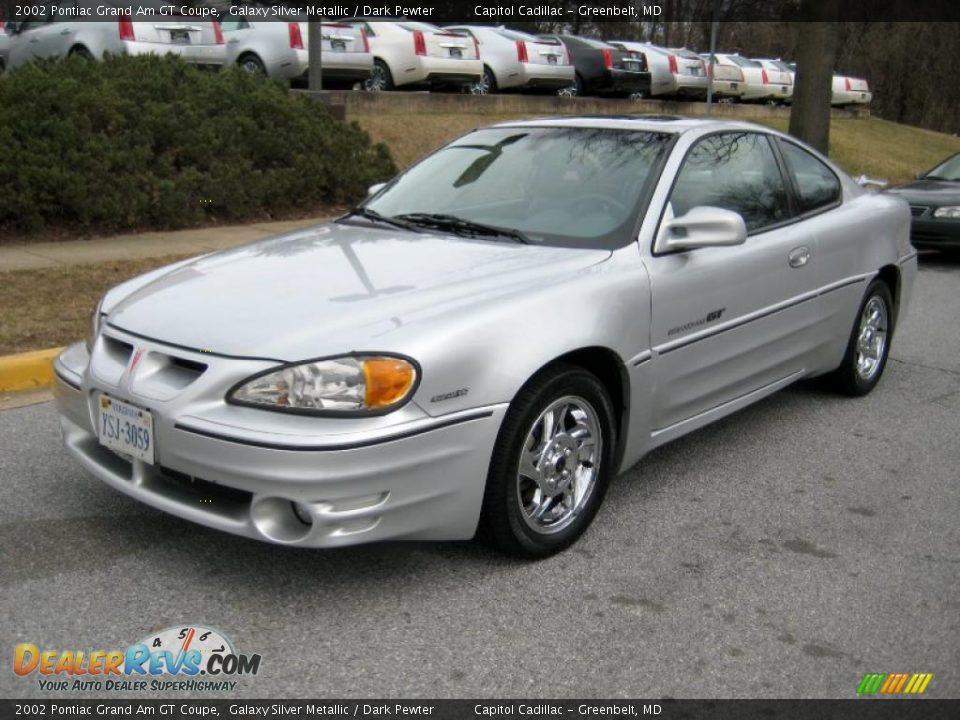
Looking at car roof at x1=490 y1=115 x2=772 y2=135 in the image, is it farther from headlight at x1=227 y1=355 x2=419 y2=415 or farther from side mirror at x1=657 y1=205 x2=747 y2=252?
headlight at x1=227 y1=355 x2=419 y2=415

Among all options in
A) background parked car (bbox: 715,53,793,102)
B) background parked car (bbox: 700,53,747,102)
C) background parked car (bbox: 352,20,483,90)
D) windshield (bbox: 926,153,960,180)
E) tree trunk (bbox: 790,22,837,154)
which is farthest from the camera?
background parked car (bbox: 715,53,793,102)

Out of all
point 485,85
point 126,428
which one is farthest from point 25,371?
point 485,85

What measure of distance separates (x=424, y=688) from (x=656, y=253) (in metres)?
2.00

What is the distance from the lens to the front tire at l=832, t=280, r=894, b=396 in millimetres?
5801

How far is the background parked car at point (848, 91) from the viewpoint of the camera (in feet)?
101

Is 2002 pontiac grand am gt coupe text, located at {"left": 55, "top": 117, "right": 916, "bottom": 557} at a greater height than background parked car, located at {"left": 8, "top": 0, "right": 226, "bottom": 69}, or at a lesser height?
lesser

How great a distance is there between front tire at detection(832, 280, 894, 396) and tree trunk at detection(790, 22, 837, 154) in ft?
28.2

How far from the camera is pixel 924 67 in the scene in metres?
39.0

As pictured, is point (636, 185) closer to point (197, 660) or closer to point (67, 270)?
point (197, 660)

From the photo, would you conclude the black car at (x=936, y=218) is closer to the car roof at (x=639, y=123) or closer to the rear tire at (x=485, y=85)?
the car roof at (x=639, y=123)

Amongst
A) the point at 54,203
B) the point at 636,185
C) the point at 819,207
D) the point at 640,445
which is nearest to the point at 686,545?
the point at 640,445

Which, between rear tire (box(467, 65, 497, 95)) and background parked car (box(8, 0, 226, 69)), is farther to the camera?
rear tire (box(467, 65, 497, 95))

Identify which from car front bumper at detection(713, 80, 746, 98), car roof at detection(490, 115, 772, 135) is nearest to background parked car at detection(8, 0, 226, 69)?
car roof at detection(490, 115, 772, 135)

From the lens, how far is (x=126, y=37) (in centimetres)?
1421
